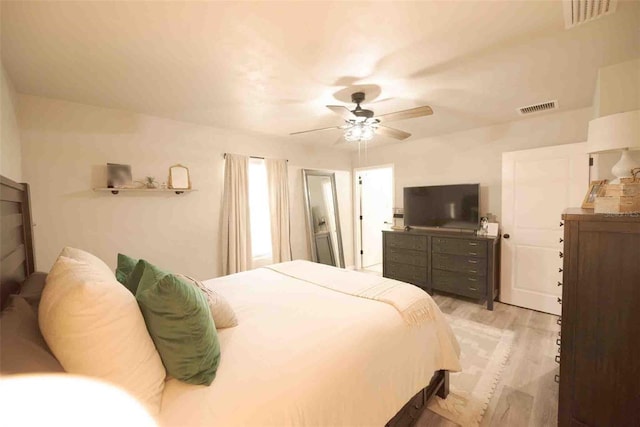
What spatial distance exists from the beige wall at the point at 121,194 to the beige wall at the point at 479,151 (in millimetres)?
2415

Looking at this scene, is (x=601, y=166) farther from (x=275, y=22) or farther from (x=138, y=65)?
(x=138, y=65)

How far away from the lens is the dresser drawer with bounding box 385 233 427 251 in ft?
13.1

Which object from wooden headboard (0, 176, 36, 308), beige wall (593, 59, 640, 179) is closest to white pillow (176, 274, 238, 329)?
wooden headboard (0, 176, 36, 308)

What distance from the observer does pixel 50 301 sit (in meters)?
0.87

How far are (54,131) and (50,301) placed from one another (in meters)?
2.53

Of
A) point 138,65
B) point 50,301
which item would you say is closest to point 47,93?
point 138,65

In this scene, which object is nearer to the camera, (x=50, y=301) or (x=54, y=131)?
(x=50, y=301)

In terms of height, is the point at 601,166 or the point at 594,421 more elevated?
→ the point at 601,166

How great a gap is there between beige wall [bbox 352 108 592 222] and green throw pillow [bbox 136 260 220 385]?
157 inches

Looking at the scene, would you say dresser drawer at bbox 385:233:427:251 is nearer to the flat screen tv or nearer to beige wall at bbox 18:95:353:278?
the flat screen tv

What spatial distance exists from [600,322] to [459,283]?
7.65 ft

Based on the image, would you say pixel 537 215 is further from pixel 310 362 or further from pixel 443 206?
pixel 310 362

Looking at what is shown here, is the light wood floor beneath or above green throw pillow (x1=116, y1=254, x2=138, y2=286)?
beneath

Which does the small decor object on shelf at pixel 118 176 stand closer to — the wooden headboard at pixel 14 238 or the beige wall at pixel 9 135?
the beige wall at pixel 9 135
